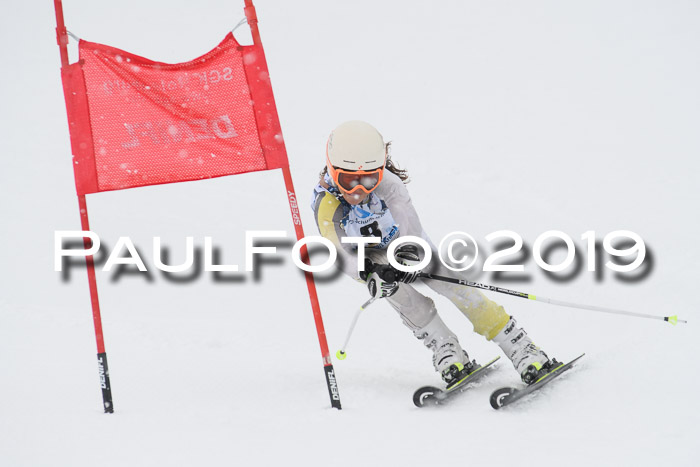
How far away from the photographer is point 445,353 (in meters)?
4.84

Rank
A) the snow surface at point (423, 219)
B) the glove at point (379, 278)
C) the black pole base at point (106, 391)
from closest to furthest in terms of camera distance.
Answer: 1. the snow surface at point (423, 219)
2. the black pole base at point (106, 391)
3. the glove at point (379, 278)

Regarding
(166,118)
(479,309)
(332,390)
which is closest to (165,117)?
(166,118)

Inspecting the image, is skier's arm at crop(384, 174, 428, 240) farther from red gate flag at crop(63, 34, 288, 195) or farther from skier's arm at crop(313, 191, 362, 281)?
red gate flag at crop(63, 34, 288, 195)

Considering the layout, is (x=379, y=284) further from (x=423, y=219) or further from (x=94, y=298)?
(x=423, y=219)

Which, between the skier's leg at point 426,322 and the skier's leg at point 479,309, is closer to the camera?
the skier's leg at point 479,309

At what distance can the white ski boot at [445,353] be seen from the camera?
187 inches

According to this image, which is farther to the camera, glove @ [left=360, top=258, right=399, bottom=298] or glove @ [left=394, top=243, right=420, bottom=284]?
glove @ [left=394, top=243, right=420, bottom=284]

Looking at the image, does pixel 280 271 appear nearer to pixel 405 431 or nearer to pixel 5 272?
pixel 5 272

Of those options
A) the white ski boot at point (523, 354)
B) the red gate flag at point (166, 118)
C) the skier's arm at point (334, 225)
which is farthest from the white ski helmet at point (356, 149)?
the white ski boot at point (523, 354)

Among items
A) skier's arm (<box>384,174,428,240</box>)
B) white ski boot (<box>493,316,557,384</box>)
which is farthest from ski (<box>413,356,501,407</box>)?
skier's arm (<box>384,174,428,240</box>)

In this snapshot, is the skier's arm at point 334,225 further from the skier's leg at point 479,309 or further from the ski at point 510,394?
the ski at point 510,394

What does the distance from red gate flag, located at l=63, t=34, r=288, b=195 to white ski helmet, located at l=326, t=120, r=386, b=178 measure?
453 millimetres

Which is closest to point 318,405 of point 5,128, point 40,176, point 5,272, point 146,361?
point 146,361

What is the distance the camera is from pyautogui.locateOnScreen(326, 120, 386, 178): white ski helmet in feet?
14.5
